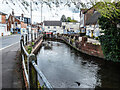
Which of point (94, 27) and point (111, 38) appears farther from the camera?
point (94, 27)

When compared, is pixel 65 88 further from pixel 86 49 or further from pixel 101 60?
pixel 86 49

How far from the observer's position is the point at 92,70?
1499 cm

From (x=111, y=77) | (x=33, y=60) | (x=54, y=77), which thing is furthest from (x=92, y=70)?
(x=33, y=60)

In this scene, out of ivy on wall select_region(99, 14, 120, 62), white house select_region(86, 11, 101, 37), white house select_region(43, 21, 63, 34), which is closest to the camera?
ivy on wall select_region(99, 14, 120, 62)

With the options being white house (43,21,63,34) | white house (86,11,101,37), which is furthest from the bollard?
white house (43,21,63,34)

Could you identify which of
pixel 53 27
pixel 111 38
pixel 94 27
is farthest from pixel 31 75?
pixel 53 27

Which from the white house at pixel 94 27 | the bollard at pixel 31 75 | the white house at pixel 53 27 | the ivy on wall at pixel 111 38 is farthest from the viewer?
the white house at pixel 53 27

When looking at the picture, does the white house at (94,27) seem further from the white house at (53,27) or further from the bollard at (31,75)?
the white house at (53,27)

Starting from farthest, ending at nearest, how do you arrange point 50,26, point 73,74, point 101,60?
point 50,26 → point 101,60 → point 73,74

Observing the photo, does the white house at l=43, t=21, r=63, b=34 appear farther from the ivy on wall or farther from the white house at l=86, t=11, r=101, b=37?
the ivy on wall

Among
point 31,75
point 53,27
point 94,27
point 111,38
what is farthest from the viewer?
point 53,27

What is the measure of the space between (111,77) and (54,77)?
5409mm

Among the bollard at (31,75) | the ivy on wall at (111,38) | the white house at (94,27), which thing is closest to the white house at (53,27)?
the white house at (94,27)

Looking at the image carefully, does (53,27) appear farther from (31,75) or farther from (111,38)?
(31,75)
